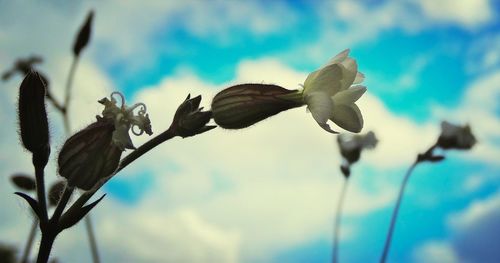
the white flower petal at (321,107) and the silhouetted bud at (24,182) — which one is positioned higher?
the silhouetted bud at (24,182)

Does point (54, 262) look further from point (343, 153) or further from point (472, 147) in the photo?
point (472, 147)

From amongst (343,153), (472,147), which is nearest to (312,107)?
(343,153)

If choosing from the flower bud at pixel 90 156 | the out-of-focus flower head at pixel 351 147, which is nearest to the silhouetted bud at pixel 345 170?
the out-of-focus flower head at pixel 351 147

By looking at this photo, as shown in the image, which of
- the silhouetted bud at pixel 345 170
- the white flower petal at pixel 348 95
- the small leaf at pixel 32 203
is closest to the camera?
the small leaf at pixel 32 203

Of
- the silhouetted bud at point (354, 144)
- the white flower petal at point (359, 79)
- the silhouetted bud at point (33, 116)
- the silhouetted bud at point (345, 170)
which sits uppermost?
the silhouetted bud at point (354, 144)

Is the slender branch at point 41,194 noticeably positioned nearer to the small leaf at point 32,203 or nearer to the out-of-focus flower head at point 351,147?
the small leaf at point 32,203

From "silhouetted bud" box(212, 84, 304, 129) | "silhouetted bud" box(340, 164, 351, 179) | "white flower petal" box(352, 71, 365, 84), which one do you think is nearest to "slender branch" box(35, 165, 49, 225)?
"silhouetted bud" box(212, 84, 304, 129)
